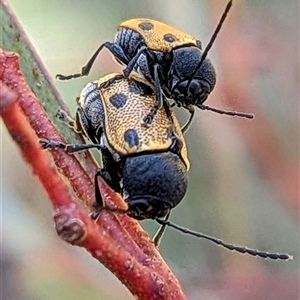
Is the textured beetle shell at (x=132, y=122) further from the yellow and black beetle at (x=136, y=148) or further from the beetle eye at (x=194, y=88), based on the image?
the beetle eye at (x=194, y=88)

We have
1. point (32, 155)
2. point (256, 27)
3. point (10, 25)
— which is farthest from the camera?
point (256, 27)

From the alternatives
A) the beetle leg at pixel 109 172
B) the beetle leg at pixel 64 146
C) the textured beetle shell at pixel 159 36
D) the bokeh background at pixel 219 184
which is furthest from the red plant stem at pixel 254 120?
the beetle leg at pixel 64 146

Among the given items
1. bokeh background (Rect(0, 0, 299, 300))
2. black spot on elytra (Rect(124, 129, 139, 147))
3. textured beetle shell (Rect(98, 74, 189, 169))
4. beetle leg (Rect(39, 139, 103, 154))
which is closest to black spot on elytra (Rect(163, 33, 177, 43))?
textured beetle shell (Rect(98, 74, 189, 169))

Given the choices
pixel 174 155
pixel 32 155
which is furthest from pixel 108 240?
pixel 174 155

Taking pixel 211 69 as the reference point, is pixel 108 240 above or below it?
above

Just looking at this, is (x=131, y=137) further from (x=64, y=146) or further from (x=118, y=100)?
(x=64, y=146)

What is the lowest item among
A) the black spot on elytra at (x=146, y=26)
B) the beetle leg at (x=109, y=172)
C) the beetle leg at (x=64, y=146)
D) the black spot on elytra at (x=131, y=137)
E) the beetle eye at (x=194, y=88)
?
the beetle eye at (x=194, y=88)

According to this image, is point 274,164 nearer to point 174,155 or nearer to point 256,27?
point 256,27
